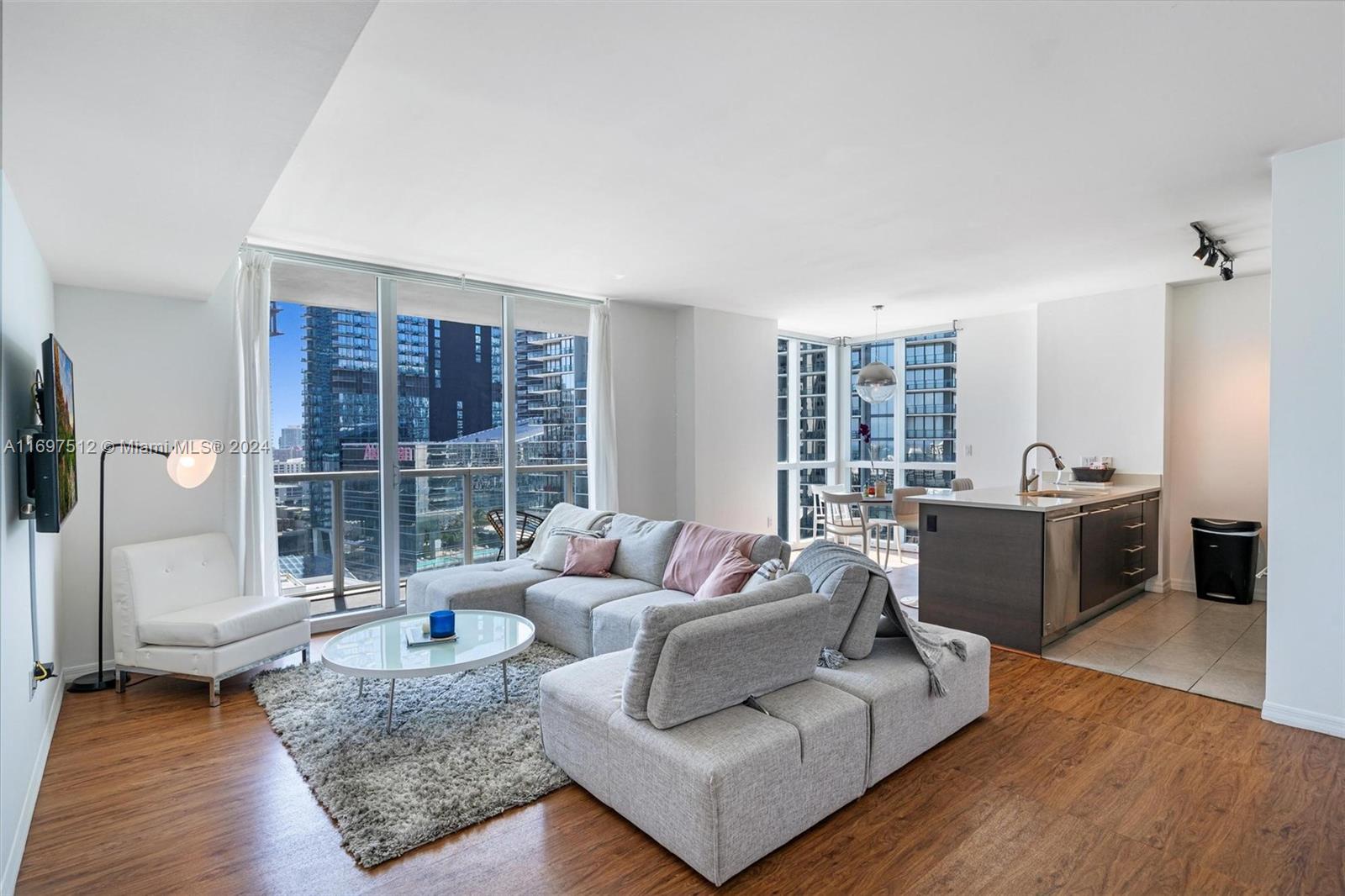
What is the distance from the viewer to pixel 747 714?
224 cm

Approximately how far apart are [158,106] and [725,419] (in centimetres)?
543

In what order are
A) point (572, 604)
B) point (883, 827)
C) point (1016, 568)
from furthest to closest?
point (1016, 568)
point (572, 604)
point (883, 827)

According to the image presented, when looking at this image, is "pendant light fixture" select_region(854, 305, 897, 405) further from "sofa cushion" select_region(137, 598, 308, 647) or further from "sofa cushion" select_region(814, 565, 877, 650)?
"sofa cushion" select_region(137, 598, 308, 647)

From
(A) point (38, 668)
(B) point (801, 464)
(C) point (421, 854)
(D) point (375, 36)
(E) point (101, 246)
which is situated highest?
(D) point (375, 36)

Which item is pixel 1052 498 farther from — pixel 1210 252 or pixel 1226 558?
pixel 1226 558

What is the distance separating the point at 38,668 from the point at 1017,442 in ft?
24.3

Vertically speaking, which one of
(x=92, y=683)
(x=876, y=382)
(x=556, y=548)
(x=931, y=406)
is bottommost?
(x=92, y=683)

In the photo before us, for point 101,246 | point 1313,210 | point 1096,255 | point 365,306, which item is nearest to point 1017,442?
point 1096,255

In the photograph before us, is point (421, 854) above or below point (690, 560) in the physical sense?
below

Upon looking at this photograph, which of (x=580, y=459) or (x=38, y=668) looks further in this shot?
(x=580, y=459)

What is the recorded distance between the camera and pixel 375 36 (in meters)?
2.09

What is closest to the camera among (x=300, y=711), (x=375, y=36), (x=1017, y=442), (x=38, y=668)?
(x=375, y=36)

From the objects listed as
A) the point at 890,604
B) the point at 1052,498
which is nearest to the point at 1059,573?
the point at 1052,498

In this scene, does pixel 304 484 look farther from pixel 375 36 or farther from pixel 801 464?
pixel 801 464
